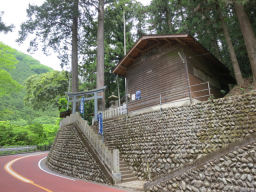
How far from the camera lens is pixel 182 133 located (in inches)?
318

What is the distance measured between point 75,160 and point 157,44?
10.1m

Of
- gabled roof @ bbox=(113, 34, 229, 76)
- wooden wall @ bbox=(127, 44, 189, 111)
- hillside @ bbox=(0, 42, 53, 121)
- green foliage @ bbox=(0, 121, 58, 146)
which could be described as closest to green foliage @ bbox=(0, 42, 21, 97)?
hillside @ bbox=(0, 42, 53, 121)

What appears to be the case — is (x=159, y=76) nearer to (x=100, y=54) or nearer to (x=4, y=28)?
(x=100, y=54)

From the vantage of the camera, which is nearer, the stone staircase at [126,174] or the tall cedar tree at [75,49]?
the stone staircase at [126,174]

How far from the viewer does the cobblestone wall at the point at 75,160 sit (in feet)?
29.8

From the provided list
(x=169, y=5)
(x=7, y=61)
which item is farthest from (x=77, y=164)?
(x=169, y=5)

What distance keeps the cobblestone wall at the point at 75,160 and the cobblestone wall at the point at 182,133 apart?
180cm

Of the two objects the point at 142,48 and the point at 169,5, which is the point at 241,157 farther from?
the point at 169,5

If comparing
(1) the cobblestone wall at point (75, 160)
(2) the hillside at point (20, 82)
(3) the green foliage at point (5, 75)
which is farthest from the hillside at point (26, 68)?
(1) the cobblestone wall at point (75, 160)

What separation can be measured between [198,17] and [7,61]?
21.7 m

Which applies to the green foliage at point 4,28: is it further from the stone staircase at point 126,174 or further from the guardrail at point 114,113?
the stone staircase at point 126,174

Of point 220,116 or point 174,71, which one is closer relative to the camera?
point 220,116

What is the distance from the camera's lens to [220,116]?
7340 mm

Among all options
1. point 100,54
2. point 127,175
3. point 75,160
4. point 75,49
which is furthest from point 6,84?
point 127,175
